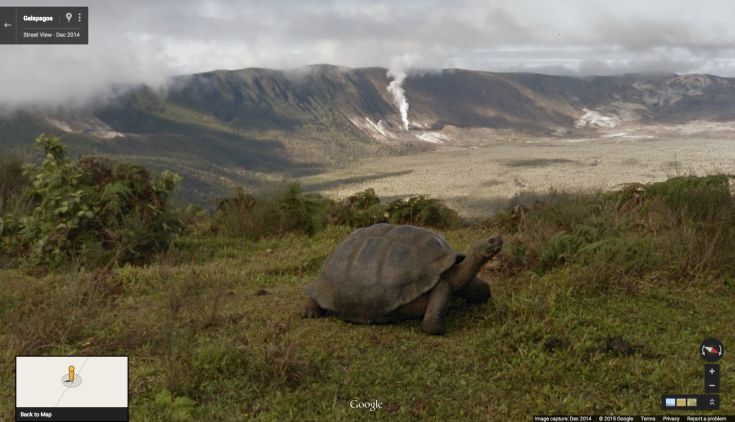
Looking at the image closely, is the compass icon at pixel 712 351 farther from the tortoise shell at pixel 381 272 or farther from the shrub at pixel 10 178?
the shrub at pixel 10 178

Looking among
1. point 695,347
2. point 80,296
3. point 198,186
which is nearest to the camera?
point 695,347

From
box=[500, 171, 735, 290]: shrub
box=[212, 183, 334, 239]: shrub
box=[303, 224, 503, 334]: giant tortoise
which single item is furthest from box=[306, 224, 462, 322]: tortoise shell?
box=[212, 183, 334, 239]: shrub

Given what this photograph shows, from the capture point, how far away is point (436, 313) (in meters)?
6.34

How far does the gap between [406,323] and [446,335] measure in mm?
574

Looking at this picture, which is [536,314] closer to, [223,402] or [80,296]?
[223,402]

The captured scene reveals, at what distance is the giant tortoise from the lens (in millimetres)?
6480

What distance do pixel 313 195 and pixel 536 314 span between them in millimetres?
8992

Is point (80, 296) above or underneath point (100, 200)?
underneath

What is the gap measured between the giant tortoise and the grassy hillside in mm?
229

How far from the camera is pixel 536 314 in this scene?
21.1 ft

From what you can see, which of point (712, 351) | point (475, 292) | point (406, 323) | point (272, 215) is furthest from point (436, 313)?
point (272, 215)

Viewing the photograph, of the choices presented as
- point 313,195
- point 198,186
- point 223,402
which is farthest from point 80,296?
point 198,186

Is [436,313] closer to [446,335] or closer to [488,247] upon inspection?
[446,335]

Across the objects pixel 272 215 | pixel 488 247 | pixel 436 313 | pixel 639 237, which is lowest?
pixel 436 313
